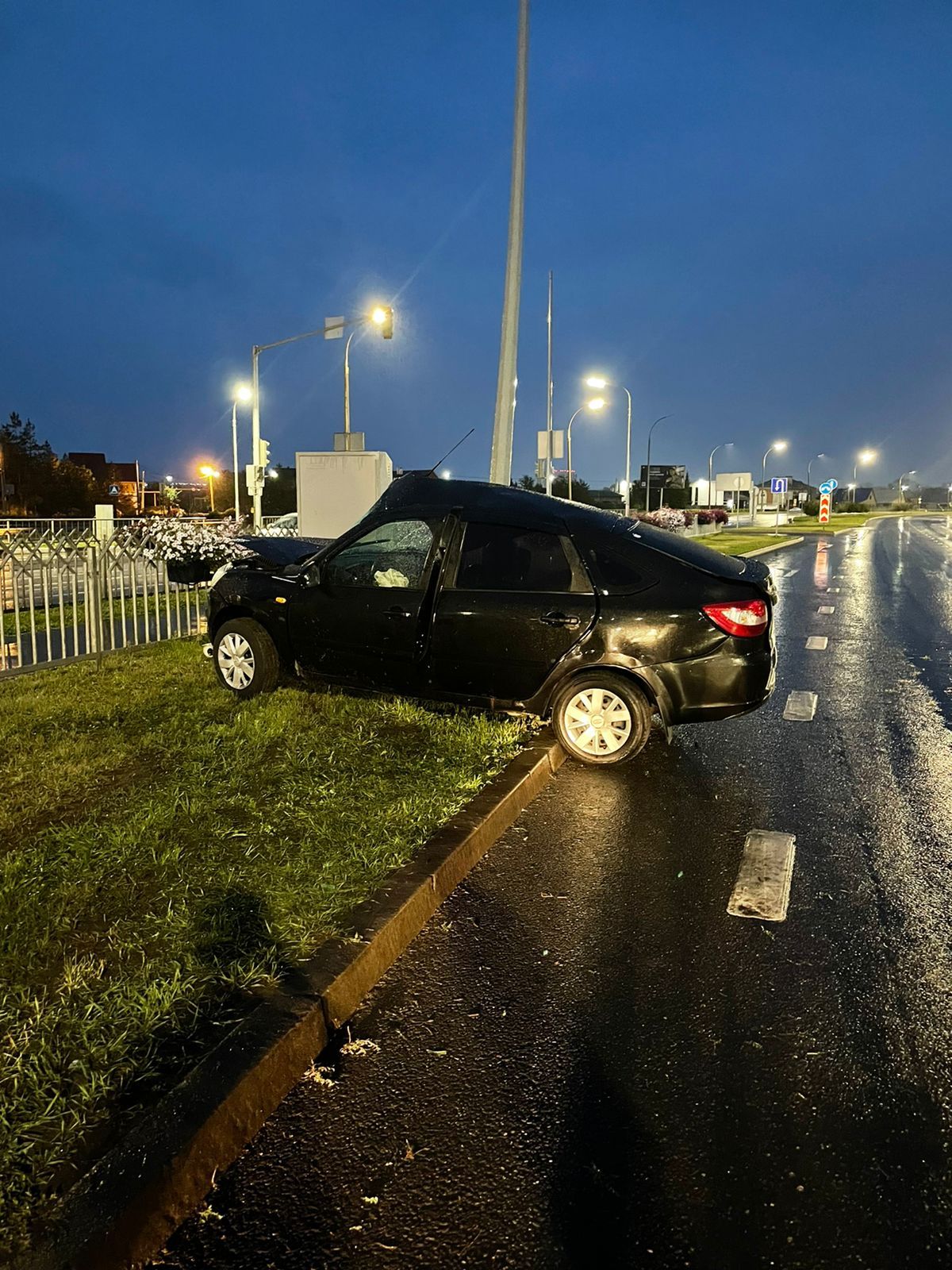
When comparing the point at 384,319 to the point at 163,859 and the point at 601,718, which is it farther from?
the point at 163,859

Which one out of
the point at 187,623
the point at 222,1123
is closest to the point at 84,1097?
the point at 222,1123

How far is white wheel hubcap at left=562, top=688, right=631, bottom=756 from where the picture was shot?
5.89m

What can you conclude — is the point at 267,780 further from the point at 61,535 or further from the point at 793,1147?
the point at 61,535

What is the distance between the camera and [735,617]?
18.7 ft

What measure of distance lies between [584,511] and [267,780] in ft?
9.09

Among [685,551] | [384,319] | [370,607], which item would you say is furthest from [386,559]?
[384,319]

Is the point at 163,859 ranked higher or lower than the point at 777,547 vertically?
lower

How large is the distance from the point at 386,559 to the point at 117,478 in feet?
292

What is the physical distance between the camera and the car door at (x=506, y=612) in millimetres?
5945

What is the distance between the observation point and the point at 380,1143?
Answer: 8.35 ft

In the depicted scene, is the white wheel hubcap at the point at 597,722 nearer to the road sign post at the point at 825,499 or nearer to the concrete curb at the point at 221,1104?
the concrete curb at the point at 221,1104

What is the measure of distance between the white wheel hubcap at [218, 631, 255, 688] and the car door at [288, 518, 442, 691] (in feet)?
1.64

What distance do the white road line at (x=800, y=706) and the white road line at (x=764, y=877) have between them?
9.46 ft

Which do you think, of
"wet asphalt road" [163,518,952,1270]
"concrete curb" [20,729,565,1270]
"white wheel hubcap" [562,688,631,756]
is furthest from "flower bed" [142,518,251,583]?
"concrete curb" [20,729,565,1270]
